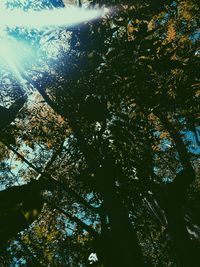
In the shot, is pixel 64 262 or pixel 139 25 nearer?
pixel 139 25

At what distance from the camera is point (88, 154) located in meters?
4.00

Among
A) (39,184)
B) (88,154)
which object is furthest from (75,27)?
(39,184)

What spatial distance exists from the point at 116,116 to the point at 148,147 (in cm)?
168

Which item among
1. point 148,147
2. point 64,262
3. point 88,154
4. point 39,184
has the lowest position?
point 39,184

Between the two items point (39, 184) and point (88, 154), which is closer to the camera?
point (39, 184)

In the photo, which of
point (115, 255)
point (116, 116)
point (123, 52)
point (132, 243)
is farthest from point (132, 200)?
point (123, 52)

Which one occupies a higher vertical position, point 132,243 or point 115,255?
point 132,243

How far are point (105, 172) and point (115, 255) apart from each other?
0.95m

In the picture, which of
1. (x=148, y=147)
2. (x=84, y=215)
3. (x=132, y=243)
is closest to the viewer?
(x=132, y=243)

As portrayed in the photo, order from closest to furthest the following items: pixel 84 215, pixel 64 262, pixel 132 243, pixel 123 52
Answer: pixel 123 52
pixel 132 243
pixel 84 215
pixel 64 262

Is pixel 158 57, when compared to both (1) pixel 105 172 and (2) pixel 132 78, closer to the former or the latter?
(2) pixel 132 78

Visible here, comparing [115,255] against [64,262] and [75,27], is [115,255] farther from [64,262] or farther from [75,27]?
[64,262]

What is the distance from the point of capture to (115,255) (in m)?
3.48

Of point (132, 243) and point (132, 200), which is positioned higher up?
point (132, 200)
